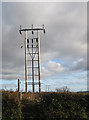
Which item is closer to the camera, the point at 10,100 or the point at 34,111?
the point at 34,111

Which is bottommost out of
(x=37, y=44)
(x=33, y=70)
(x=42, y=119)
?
(x=42, y=119)

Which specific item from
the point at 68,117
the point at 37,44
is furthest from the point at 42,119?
the point at 37,44

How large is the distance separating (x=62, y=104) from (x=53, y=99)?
0.73 metres

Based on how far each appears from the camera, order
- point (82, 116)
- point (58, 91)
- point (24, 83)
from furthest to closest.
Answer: point (24, 83) → point (58, 91) → point (82, 116)

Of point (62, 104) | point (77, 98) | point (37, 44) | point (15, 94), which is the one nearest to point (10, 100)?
point (15, 94)

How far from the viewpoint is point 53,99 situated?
11.0m

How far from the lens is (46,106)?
34.6 ft

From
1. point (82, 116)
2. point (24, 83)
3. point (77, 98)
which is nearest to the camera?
point (82, 116)

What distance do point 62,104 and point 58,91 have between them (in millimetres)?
1811

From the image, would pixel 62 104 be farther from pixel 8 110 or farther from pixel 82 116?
pixel 8 110

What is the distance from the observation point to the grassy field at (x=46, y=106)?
9.71m

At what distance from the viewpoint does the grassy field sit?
9.71 metres

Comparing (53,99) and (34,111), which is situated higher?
(53,99)

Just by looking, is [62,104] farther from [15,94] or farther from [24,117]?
[15,94]
